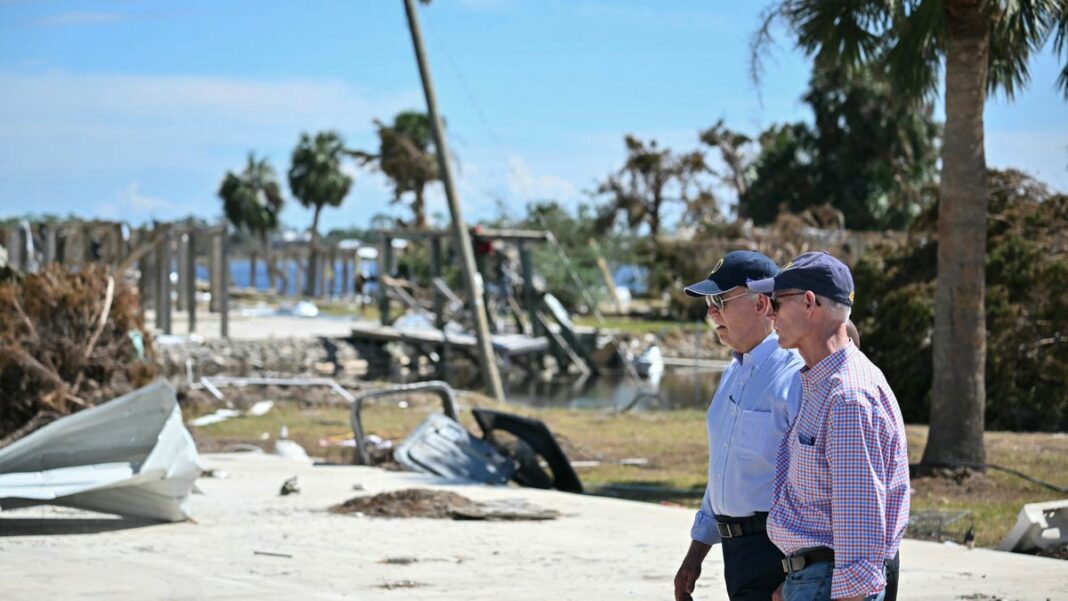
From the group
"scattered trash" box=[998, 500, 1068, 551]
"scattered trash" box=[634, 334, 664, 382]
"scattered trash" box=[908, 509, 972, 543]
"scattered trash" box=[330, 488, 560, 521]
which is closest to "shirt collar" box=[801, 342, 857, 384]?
"scattered trash" box=[998, 500, 1068, 551]

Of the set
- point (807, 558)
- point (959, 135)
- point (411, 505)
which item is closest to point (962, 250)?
point (959, 135)

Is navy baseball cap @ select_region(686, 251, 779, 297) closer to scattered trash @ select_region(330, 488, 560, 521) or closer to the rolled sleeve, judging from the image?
the rolled sleeve

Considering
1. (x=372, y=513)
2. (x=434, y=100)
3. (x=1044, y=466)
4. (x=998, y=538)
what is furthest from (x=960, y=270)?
(x=434, y=100)

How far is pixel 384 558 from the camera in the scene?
8.61m

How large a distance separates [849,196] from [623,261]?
1056 centimetres

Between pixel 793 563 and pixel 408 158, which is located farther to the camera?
pixel 408 158

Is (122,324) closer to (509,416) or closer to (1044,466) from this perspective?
(509,416)

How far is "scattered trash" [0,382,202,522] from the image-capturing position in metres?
9.41

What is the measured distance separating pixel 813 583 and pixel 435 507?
7.17 metres

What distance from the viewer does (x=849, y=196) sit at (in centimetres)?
5031

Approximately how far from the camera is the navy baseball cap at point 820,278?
11.9 ft

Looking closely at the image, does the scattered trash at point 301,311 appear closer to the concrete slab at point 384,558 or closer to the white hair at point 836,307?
the concrete slab at point 384,558

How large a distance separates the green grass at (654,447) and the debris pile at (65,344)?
1343 millimetres

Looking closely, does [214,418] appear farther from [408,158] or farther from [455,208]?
[408,158]
